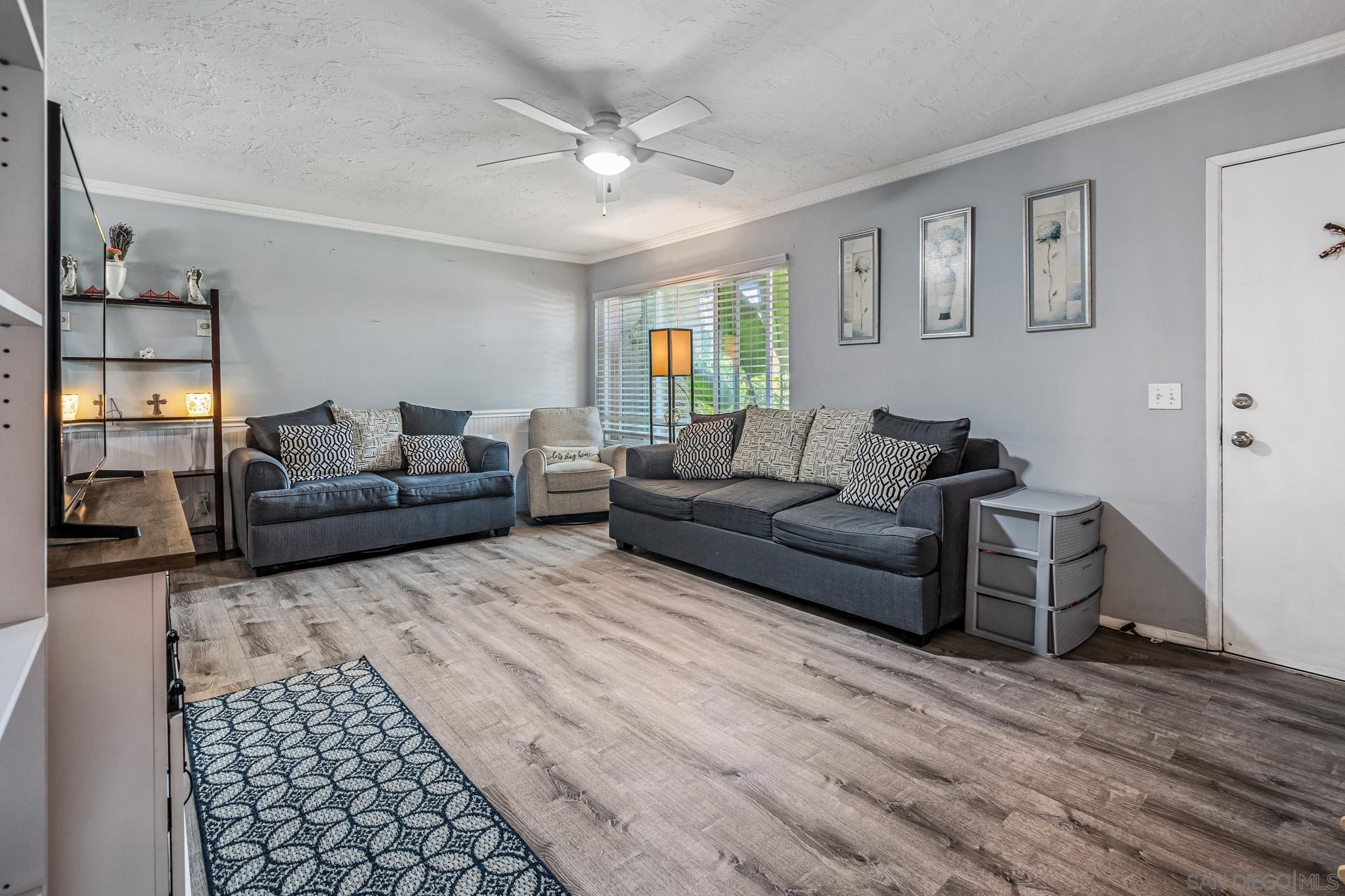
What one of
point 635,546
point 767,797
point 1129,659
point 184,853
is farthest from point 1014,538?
point 184,853

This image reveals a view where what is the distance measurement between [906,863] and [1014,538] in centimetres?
173

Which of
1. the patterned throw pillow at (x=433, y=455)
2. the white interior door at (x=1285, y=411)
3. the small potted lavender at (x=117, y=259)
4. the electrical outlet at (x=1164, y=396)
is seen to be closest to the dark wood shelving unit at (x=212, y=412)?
the small potted lavender at (x=117, y=259)

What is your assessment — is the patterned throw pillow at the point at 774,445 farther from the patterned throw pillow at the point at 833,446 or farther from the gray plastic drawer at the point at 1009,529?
the gray plastic drawer at the point at 1009,529

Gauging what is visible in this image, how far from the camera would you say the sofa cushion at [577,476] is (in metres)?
5.48

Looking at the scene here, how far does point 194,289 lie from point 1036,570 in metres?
5.11

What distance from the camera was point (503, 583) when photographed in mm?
3836

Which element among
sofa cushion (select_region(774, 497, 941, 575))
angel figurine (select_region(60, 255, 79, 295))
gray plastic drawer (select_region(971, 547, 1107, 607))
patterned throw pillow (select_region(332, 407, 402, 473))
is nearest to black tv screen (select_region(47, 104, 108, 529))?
angel figurine (select_region(60, 255, 79, 295))

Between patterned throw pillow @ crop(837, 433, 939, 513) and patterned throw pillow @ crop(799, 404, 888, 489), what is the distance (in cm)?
26

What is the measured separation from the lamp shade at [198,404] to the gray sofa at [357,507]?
0.33 metres

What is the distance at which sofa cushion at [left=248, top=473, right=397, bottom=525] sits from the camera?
3.98 m

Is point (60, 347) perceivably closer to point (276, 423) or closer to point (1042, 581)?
point (1042, 581)

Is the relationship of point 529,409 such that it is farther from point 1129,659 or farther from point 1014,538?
point 1129,659

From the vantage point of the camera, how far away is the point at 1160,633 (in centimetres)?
302

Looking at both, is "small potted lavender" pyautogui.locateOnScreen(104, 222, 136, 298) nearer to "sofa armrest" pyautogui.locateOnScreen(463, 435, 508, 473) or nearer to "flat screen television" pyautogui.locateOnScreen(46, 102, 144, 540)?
"flat screen television" pyautogui.locateOnScreen(46, 102, 144, 540)
